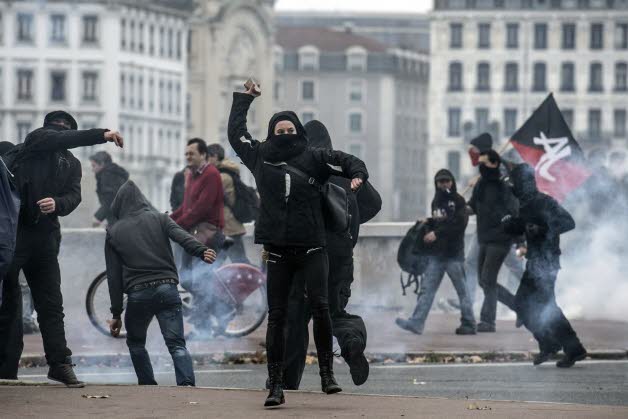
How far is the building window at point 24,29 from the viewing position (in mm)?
113062

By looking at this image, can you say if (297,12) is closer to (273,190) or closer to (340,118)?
(340,118)

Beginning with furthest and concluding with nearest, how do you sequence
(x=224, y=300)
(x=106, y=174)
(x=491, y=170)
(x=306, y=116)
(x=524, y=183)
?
(x=306, y=116)
(x=106, y=174)
(x=491, y=170)
(x=224, y=300)
(x=524, y=183)

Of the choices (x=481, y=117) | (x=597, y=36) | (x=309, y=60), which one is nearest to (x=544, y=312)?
(x=481, y=117)

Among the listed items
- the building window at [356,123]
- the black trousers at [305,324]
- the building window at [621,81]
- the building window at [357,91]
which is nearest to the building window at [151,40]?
the building window at [621,81]

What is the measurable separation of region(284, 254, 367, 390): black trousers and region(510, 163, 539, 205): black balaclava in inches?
141

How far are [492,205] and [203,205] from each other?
2838 millimetres

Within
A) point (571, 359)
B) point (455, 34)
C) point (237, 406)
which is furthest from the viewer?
point (455, 34)

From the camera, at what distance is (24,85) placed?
372ft

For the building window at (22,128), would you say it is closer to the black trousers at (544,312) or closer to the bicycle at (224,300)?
the bicycle at (224,300)

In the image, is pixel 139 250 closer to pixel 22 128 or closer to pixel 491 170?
pixel 491 170

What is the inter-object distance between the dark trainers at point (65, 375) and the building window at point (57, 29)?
10199 centimetres

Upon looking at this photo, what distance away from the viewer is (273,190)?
12.0m

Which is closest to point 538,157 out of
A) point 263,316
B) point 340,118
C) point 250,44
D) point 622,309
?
point 622,309

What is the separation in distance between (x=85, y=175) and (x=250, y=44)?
360 feet
